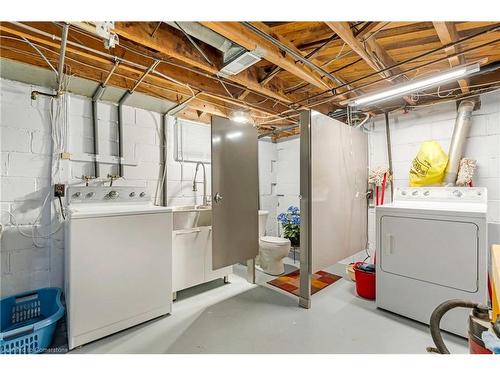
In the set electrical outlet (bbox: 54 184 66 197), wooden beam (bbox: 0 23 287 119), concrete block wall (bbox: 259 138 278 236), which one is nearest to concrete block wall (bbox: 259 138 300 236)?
concrete block wall (bbox: 259 138 278 236)

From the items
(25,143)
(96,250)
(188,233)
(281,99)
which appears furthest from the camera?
(281,99)

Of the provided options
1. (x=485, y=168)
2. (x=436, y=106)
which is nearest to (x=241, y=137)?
(x=436, y=106)

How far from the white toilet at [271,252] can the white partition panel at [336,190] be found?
69 centimetres

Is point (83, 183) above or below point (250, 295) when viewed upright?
above

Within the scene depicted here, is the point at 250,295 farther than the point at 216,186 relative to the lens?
Yes

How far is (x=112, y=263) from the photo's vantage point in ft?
6.03

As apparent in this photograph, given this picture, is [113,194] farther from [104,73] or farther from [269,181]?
[269,181]

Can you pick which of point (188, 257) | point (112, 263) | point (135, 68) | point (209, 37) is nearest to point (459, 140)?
point (209, 37)

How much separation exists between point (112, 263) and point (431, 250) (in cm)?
277

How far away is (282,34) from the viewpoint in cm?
184

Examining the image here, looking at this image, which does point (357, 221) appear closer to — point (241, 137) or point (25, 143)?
point (241, 137)

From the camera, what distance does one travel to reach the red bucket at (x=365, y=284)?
98.3 inches
